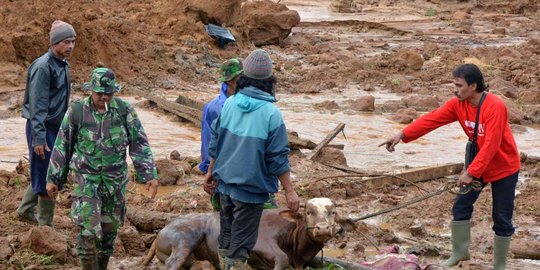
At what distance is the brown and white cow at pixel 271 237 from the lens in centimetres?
688

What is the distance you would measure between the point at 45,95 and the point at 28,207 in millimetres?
1162

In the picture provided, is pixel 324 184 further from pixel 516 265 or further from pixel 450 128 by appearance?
pixel 450 128

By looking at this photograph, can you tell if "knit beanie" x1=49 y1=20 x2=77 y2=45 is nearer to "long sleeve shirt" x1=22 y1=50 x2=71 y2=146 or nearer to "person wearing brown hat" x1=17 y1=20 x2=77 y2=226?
"person wearing brown hat" x1=17 y1=20 x2=77 y2=226

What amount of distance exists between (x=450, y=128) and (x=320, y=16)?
19477mm

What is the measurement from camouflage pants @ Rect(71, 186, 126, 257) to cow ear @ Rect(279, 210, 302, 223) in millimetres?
1137

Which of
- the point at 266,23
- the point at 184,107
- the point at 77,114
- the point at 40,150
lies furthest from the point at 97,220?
the point at 266,23

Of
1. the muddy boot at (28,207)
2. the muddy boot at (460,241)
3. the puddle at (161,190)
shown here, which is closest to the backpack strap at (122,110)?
the muddy boot at (28,207)

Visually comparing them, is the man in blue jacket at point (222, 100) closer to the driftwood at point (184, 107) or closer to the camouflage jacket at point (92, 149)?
the camouflage jacket at point (92, 149)

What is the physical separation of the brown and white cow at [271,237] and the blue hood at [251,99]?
1016 mm

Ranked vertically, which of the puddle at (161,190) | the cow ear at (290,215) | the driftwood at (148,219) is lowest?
the puddle at (161,190)

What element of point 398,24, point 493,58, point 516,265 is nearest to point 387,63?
point 493,58

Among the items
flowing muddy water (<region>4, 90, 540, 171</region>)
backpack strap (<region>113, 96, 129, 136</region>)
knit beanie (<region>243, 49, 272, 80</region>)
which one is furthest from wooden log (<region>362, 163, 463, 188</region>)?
knit beanie (<region>243, 49, 272, 80</region>)

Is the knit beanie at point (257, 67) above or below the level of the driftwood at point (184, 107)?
above

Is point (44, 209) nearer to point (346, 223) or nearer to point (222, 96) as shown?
point (222, 96)
